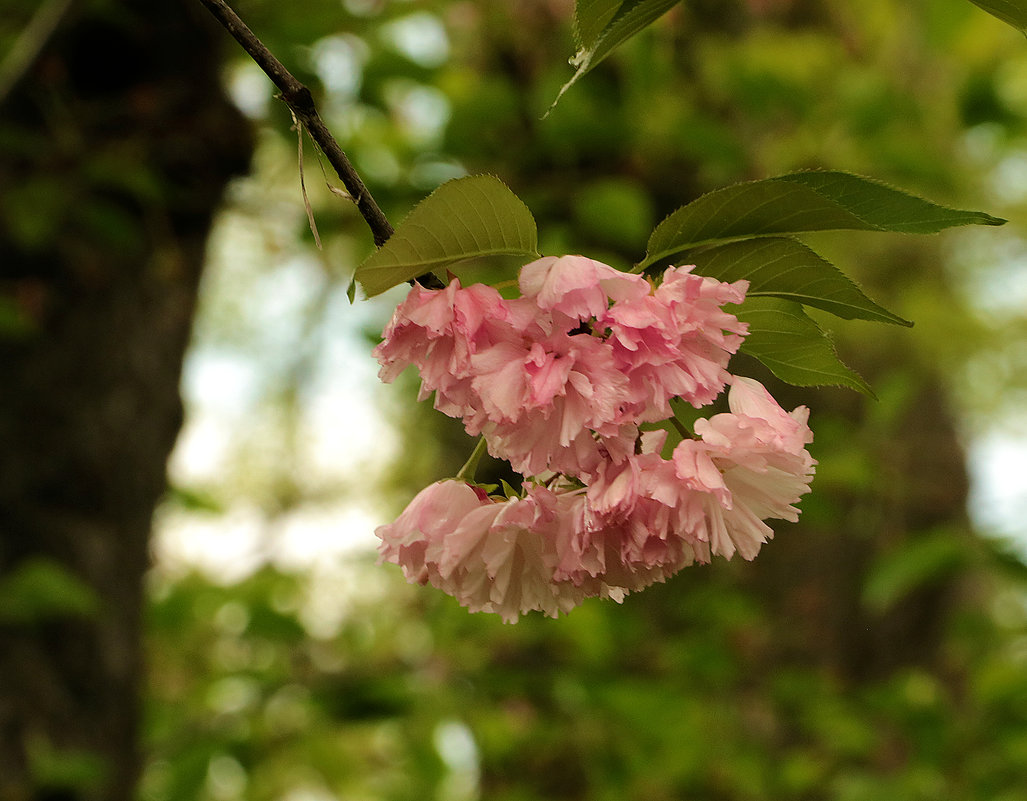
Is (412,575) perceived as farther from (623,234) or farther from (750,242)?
(623,234)

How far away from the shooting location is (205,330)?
6.66m

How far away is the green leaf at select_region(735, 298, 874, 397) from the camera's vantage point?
0.47 metres

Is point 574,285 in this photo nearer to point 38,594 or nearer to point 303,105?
point 303,105

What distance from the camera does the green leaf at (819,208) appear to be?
42 centimetres

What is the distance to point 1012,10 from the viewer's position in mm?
427

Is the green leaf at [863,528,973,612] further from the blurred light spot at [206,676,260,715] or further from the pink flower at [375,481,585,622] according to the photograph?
the blurred light spot at [206,676,260,715]

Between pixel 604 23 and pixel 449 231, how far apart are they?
0.14 meters

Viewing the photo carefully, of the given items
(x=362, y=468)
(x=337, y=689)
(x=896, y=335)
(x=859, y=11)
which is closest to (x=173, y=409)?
(x=337, y=689)

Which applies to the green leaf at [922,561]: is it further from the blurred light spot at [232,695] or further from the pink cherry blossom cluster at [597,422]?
the blurred light spot at [232,695]

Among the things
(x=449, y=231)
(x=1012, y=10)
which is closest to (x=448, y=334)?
(x=449, y=231)

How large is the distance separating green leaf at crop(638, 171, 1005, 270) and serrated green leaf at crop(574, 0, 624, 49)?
10cm

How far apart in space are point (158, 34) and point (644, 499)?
1771 mm

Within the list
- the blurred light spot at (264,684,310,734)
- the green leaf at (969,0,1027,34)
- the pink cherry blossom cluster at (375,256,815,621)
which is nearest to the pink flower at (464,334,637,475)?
the pink cherry blossom cluster at (375,256,815,621)

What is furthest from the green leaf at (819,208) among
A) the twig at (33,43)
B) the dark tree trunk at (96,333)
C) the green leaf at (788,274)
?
the dark tree trunk at (96,333)
